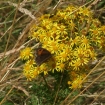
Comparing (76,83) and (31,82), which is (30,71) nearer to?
(76,83)

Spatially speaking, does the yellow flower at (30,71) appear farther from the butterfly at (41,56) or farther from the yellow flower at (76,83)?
the yellow flower at (76,83)

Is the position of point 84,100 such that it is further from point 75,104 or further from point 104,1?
point 104,1

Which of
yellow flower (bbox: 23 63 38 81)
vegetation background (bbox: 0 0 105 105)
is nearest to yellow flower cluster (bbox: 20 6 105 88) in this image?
yellow flower (bbox: 23 63 38 81)

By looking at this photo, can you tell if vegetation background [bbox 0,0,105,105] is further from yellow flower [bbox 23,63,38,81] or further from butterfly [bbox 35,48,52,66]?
butterfly [bbox 35,48,52,66]

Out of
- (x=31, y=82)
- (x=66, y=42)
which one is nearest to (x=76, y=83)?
(x=66, y=42)

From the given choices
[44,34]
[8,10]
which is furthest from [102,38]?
[8,10]
